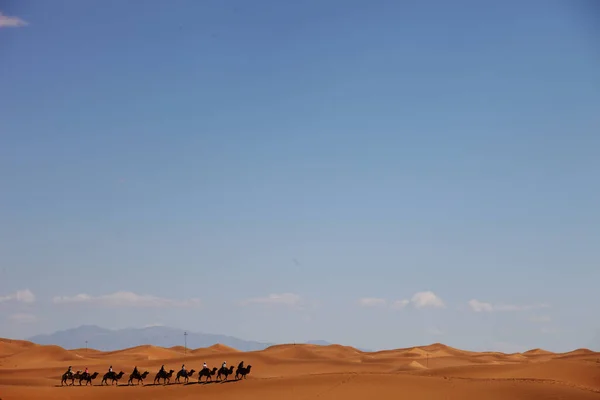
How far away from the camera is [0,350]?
103 meters

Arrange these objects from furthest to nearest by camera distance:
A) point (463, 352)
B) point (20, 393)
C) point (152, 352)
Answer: point (463, 352) < point (152, 352) < point (20, 393)

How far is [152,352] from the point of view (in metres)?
95.9

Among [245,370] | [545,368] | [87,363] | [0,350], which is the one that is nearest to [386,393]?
[245,370]

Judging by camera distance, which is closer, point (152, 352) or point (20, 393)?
point (20, 393)

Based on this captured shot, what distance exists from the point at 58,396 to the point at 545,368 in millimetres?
33240

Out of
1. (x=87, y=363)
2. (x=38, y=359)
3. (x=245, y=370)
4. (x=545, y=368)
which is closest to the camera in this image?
(x=245, y=370)

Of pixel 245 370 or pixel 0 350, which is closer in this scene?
pixel 245 370

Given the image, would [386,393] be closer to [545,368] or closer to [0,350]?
[545,368]

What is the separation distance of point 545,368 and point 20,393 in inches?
1399

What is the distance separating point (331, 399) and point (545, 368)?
20.6 meters

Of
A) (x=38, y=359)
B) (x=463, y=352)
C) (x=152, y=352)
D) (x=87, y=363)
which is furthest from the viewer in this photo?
(x=463, y=352)

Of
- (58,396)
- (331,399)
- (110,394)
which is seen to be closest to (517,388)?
(331,399)

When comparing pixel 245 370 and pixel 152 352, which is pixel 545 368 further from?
pixel 152 352

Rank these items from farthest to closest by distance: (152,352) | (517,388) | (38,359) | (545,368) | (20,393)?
(152,352) → (38,359) → (545,368) → (20,393) → (517,388)
